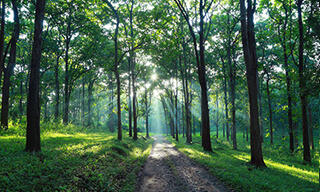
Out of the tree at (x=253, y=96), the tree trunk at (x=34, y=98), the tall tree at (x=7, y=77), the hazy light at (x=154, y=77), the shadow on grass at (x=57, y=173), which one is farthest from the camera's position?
the hazy light at (x=154, y=77)

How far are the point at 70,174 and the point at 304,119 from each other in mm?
16086

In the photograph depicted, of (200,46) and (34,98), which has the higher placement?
(200,46)

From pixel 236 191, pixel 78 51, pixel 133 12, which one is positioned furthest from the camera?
pixel 78 51

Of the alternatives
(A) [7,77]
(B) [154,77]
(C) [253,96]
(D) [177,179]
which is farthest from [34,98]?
(B) [154,77]

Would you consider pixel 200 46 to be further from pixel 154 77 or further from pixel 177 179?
pixel 154 77

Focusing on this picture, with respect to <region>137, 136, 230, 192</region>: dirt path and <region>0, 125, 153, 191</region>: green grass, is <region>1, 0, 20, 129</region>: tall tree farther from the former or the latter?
<region>137, 136, 230, 192</region>: dirt path

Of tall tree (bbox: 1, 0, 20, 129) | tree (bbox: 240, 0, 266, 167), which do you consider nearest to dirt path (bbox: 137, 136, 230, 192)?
tree (bbox: 240, 0, 266, 167)

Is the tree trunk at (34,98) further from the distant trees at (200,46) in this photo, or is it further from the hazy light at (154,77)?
the hazy light at (154,77)

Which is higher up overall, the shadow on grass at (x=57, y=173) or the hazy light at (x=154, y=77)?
the hazy light at (x=154, y=77)

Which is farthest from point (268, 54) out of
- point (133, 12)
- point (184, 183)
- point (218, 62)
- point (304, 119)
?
point (184, 183)

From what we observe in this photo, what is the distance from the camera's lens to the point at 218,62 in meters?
26.7

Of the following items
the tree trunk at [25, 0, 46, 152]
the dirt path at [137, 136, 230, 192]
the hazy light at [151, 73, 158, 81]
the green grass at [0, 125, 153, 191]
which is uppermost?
the hazy light at [151, 73, 158, 81]

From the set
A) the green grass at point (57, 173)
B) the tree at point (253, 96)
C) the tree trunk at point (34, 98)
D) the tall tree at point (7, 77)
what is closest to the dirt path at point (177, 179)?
the green grass at point (57, 173)

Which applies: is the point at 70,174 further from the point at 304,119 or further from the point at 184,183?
the point at 304,119
